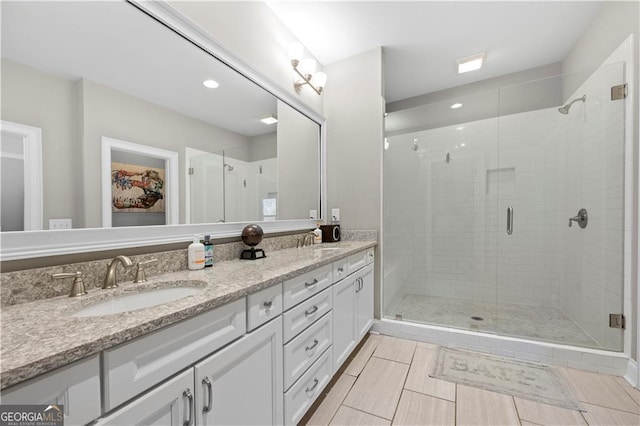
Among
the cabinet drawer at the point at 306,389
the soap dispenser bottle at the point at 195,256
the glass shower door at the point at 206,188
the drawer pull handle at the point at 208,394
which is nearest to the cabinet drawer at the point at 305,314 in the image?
the cabinet drawer at the point at 306,389

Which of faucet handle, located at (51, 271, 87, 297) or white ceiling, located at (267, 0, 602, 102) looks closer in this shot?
faucet handle, located at (51, 271, 87, 297)

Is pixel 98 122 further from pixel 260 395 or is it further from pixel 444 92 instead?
pixel 444 92

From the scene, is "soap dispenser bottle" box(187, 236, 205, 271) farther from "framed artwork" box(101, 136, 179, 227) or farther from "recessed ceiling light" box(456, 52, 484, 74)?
"recessed ceiling light" box(456, 52, 484, 74)

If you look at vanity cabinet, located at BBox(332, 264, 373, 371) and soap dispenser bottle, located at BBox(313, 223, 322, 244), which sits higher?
soap dispenser bottle, located at BBox(313, 223, 322, 244)

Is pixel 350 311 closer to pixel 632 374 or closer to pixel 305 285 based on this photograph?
pixel 305 285

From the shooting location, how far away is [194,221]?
1326mm

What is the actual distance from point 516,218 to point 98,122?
3.17 metres

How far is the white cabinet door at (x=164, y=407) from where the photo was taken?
22.4 inches

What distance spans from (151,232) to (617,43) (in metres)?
3.17

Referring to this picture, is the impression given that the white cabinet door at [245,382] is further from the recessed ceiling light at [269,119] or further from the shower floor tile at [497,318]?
the shower floor tile at [497,318]

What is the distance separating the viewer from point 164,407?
0.65m

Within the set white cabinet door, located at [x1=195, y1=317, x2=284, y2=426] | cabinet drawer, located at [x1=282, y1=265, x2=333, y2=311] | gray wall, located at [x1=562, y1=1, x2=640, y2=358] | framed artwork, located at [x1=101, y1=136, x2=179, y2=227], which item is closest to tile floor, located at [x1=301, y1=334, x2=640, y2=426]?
gray wall, located at [x1=562, y1=1, x2=640, y2=358]

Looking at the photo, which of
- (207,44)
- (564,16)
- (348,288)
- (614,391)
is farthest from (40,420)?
(564,16)

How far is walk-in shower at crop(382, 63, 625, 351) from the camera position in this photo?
1854 millimetres
